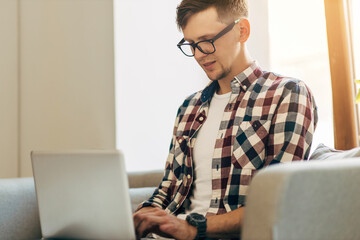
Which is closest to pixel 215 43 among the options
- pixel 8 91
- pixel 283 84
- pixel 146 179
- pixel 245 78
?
pixel 245 78

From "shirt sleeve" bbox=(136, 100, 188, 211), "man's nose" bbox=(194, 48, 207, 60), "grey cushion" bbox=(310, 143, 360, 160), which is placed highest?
"man's nose" bbox=(194, 48, 207, 60)

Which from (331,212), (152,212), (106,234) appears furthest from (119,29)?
(331,212)

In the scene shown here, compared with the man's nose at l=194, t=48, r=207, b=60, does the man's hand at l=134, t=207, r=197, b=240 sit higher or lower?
lower

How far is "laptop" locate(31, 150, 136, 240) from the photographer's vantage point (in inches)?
Answer: 39.6

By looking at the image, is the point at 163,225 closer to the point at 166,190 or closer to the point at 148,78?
the point at 166,190

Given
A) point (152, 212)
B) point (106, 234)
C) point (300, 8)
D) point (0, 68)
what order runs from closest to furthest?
1. point (106, 234)
2. point (152, 212)
3. point (300, 8)
4. point (0, 68)

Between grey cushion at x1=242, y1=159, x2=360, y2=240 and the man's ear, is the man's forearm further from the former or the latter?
the man's ear

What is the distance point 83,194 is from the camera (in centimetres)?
106

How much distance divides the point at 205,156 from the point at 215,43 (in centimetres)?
38

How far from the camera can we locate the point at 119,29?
2609 mm

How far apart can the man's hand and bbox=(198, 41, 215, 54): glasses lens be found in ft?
1.93

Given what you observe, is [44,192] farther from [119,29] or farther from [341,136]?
[119,29]

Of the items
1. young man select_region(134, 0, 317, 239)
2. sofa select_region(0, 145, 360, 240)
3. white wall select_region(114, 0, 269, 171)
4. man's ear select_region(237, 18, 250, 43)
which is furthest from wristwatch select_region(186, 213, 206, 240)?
white wall select_region(114, 0, 269, 171)

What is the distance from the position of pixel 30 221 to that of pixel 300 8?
64.2 inches
